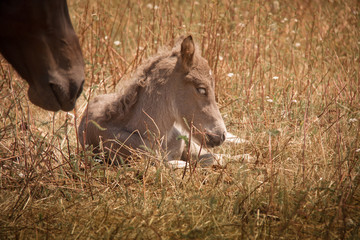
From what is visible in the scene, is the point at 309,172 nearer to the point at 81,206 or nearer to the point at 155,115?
the point at 155,115

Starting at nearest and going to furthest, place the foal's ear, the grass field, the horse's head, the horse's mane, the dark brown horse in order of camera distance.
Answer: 1. the dark brown horse
2. the grass field
3. the foal's ear
4. the horse's head
5. the horse's mane

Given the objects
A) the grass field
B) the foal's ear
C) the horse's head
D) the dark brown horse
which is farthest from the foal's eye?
the dark brown horse

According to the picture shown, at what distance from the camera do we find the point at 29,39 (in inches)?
82.0

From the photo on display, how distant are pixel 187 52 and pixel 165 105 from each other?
0.53 m

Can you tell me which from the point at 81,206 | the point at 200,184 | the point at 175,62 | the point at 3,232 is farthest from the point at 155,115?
the point at 3,232

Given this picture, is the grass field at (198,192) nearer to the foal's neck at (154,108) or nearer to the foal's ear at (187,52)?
the foal's neck at (154,108)

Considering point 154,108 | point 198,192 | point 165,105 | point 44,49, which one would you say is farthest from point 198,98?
point 44,49

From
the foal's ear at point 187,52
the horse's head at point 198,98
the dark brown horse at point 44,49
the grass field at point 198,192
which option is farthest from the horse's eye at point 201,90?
the dark brown horse at point 44,49

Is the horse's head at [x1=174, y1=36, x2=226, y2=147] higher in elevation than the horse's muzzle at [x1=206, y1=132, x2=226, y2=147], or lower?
higher

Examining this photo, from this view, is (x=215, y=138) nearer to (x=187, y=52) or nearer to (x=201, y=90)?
(x=201, y=90)

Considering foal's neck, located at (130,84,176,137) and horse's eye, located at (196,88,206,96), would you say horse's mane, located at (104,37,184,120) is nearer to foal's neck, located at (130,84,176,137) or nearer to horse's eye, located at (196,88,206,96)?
foal's neck, located at (130,84,176,137)

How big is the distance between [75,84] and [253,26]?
3968 millimetres

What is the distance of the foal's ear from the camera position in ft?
10.7

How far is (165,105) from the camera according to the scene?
3.45 meters
